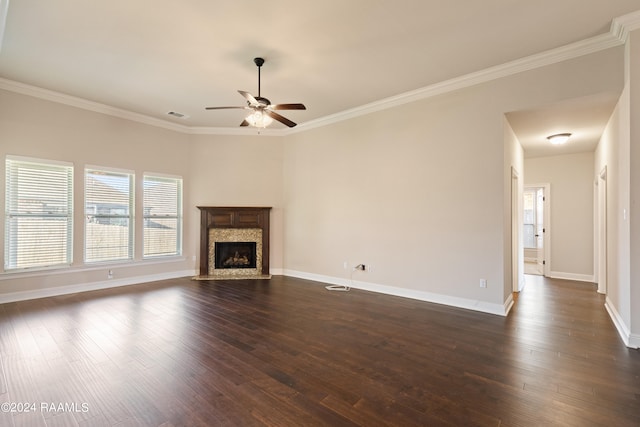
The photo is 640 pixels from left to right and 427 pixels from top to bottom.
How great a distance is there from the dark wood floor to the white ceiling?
2.99m

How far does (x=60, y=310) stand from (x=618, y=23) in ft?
24.5

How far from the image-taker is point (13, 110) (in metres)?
4.49

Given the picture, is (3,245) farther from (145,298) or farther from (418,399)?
(418,399)

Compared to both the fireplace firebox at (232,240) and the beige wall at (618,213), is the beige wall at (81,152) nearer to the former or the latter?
the fireplace firebox at (232,240)

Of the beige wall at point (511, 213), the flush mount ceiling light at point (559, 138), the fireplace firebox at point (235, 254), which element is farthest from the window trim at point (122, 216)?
the flush mount ceiling light at point (559, 138)

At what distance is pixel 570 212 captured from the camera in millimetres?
6520

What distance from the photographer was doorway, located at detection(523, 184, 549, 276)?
6.83 meters

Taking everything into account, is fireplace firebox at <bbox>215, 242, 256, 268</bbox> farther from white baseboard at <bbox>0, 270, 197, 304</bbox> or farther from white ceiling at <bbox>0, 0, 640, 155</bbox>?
white ceiling at <bbox>0, 0, 640, 155</bbox>

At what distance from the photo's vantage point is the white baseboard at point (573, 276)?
6.26 meters

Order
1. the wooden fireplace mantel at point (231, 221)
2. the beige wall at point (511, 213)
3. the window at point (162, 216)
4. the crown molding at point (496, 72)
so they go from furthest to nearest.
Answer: the wooden fireplace mantel at point (231, 221) < the window at point (162, 216) < the beige wall at point (511, 213) < the crown molding at point (496, 72)

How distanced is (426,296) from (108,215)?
582 cm

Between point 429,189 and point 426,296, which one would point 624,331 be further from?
point 429,189

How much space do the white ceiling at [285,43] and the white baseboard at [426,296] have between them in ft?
8.76


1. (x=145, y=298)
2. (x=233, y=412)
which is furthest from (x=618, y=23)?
(x=145, y=298)
